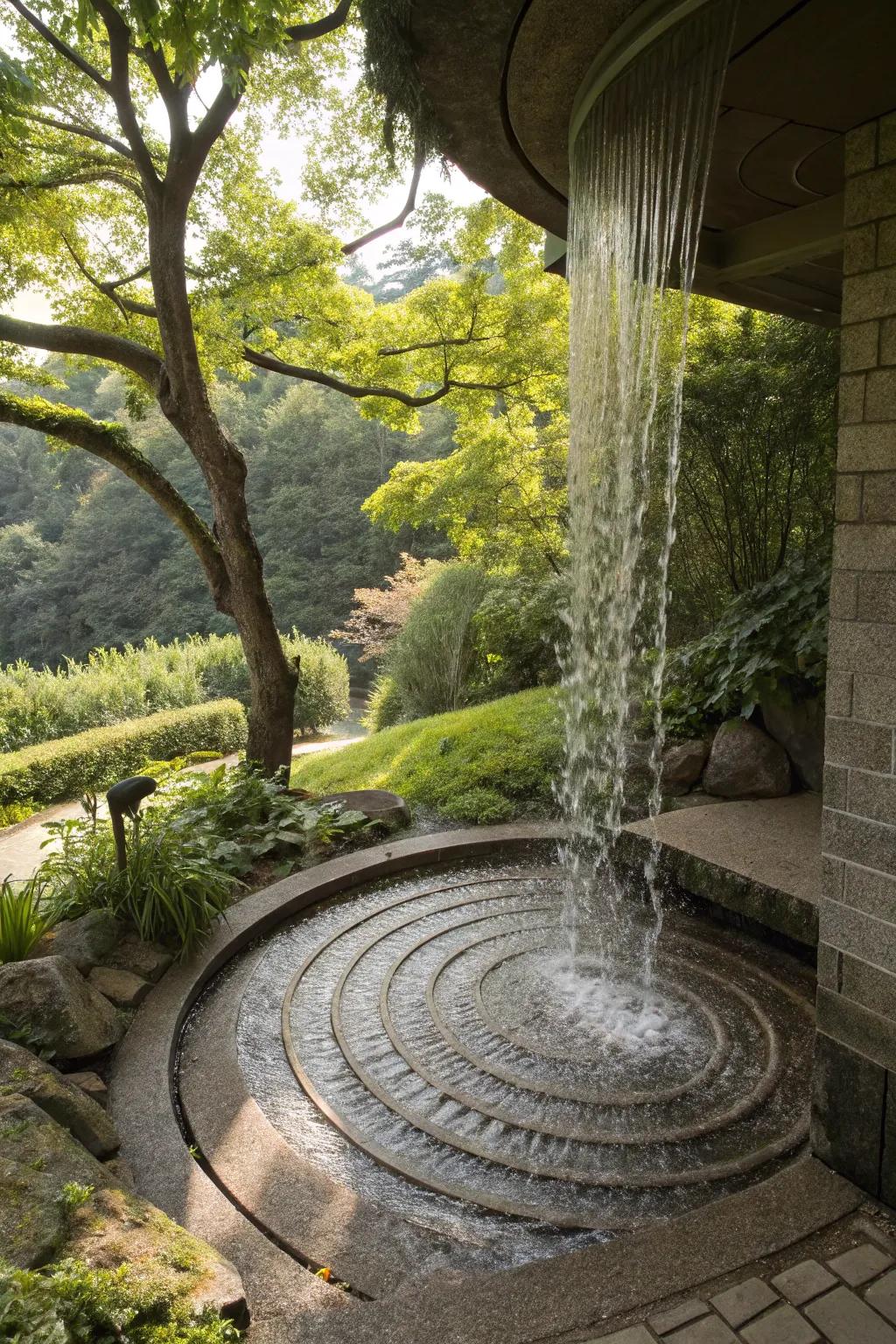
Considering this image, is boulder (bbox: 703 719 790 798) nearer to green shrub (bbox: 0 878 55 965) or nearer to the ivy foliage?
the ivy foliage

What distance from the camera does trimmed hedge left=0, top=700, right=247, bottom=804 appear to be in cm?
923

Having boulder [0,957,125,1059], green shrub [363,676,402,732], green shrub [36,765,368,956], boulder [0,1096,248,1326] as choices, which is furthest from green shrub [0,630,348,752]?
boulder [0,1096,248,1326]

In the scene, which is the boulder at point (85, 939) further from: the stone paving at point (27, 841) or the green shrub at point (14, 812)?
the green shrub at point (14, 812)

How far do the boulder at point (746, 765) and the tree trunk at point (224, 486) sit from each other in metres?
3.25

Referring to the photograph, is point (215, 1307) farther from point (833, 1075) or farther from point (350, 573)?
point (350, 573)

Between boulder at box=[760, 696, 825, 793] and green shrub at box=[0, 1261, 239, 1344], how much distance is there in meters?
4.18

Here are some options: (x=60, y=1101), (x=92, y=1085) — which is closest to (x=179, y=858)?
(x=92, y=1085)

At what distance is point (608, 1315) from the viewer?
173 centimetres

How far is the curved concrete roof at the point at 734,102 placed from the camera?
6.52ft

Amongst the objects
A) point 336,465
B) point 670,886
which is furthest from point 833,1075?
point 336,465

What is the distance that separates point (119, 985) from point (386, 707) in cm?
867

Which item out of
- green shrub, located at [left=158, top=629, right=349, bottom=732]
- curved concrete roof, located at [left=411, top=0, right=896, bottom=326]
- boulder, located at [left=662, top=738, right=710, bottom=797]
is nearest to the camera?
curved concrete roof, located at [left=411, top=0, right=896, bottom=326]

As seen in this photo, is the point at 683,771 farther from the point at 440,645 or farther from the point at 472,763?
the point at 440,645

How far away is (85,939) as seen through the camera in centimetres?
353
